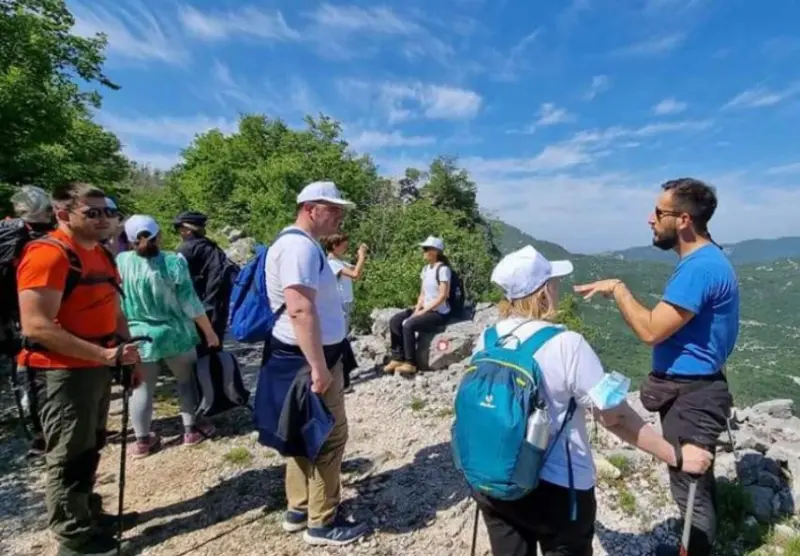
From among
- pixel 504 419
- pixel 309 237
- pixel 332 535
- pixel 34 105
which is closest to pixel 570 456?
pixel 504 419

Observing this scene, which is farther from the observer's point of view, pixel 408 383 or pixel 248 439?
pixel 408 383

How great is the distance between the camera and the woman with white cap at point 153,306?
4594 millimetres

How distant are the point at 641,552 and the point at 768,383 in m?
118

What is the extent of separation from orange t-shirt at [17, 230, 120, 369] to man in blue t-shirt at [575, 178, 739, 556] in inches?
127

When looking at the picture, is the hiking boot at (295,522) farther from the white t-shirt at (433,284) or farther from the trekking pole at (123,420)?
the white t-shirt at (433,284)

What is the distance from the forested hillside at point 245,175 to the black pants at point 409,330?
343cm

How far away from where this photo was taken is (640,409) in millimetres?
5672

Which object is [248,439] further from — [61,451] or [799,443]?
[799,443]

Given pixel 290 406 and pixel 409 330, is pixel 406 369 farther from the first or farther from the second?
pixel 290 406

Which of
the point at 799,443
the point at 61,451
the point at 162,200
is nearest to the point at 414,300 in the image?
the point at 799,443

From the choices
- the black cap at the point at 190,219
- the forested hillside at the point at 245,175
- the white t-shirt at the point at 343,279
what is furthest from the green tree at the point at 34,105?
the white t-shirt at the point at 343,279

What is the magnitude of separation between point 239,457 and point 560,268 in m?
3.87

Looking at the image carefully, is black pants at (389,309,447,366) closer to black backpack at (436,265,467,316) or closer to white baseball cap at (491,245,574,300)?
black backpack at (436,265,467,316)

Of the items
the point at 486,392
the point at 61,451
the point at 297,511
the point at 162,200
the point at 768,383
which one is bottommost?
the point at 768,383
